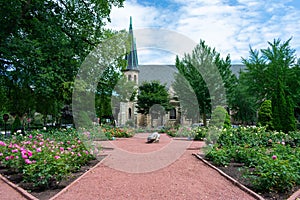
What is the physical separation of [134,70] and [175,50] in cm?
2670

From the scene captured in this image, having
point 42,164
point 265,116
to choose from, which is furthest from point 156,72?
point 42,164

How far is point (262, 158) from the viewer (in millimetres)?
5488

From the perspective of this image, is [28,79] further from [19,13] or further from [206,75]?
[206,75]

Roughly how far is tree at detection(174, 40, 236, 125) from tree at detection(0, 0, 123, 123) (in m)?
13.0

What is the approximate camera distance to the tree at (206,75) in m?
23.9

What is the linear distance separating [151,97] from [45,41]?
17.3m

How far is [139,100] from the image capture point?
28.0 meters

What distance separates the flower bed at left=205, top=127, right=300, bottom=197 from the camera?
4.46 meters

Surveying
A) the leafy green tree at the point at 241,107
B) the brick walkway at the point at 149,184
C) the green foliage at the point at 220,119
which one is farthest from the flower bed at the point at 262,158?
the leafy green tree at the point at 241,107

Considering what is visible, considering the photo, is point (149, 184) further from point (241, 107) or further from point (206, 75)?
point (241, 107)

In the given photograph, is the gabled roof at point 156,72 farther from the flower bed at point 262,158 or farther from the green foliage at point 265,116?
the flower bed at point 262,158

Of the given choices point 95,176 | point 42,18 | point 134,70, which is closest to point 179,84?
point 134,70

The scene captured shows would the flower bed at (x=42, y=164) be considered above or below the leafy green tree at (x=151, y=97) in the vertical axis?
below

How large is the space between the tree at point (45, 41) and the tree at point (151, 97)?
13.9 metres
